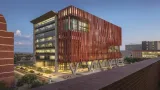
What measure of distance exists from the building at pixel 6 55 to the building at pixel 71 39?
71.0 ft

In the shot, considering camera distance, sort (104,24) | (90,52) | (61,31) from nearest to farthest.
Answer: (61,31), (90,52), (104,24)

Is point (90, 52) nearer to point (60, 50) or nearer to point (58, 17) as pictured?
point (60, 50)

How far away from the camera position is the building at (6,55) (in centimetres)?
3142

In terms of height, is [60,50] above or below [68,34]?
below

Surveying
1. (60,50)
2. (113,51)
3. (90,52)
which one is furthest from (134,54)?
(60,50)

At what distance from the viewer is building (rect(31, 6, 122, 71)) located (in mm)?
53125

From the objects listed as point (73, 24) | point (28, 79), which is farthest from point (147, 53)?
point (28, 79)

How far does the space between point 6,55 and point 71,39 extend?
2321 centimetres

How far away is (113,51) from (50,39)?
34813 mm

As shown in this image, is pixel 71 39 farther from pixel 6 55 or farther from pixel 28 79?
pixel 6 55

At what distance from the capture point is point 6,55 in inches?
1283

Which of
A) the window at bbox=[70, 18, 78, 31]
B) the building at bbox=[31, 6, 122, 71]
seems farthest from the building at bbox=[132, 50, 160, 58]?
the window at bbox=[70, 18, 78, 31]

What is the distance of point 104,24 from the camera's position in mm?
71125

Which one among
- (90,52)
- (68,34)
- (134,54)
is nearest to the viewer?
(68,34)
